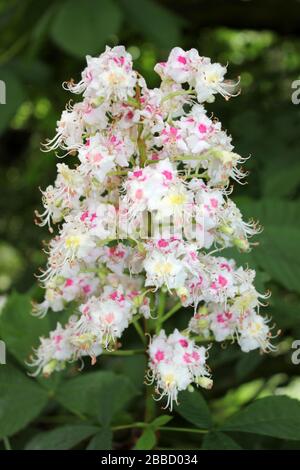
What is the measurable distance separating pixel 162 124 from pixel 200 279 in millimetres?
254

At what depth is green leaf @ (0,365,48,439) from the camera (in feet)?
4.76

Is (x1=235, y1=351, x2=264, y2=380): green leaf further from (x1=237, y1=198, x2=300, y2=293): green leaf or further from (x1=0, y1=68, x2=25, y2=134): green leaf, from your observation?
(x1=0, y1=68, x2=25, y2=134): green leaf

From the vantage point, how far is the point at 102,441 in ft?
4.50

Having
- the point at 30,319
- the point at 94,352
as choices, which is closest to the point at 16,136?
the point at 30,319

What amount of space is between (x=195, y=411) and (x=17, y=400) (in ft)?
1.23

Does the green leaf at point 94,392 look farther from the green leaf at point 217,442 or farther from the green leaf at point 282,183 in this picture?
the green leaf at point 282,183

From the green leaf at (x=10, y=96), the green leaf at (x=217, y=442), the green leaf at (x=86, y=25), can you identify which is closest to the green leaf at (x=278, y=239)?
the green leaf at (x=217, y=442)

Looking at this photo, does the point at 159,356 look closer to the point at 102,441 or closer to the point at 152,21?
the point at 102,441

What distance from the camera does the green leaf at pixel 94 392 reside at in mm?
1517

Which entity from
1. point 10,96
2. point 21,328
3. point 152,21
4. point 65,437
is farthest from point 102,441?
point 152,21

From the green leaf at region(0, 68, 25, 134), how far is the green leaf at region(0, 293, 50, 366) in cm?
65

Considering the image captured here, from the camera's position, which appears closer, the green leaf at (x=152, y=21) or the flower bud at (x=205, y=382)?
the flower bud at (x=205, y=382)

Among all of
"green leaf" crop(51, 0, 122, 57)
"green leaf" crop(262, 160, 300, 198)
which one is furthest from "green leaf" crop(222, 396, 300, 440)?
"green leaf" crop(51, 0, 122, 57)
